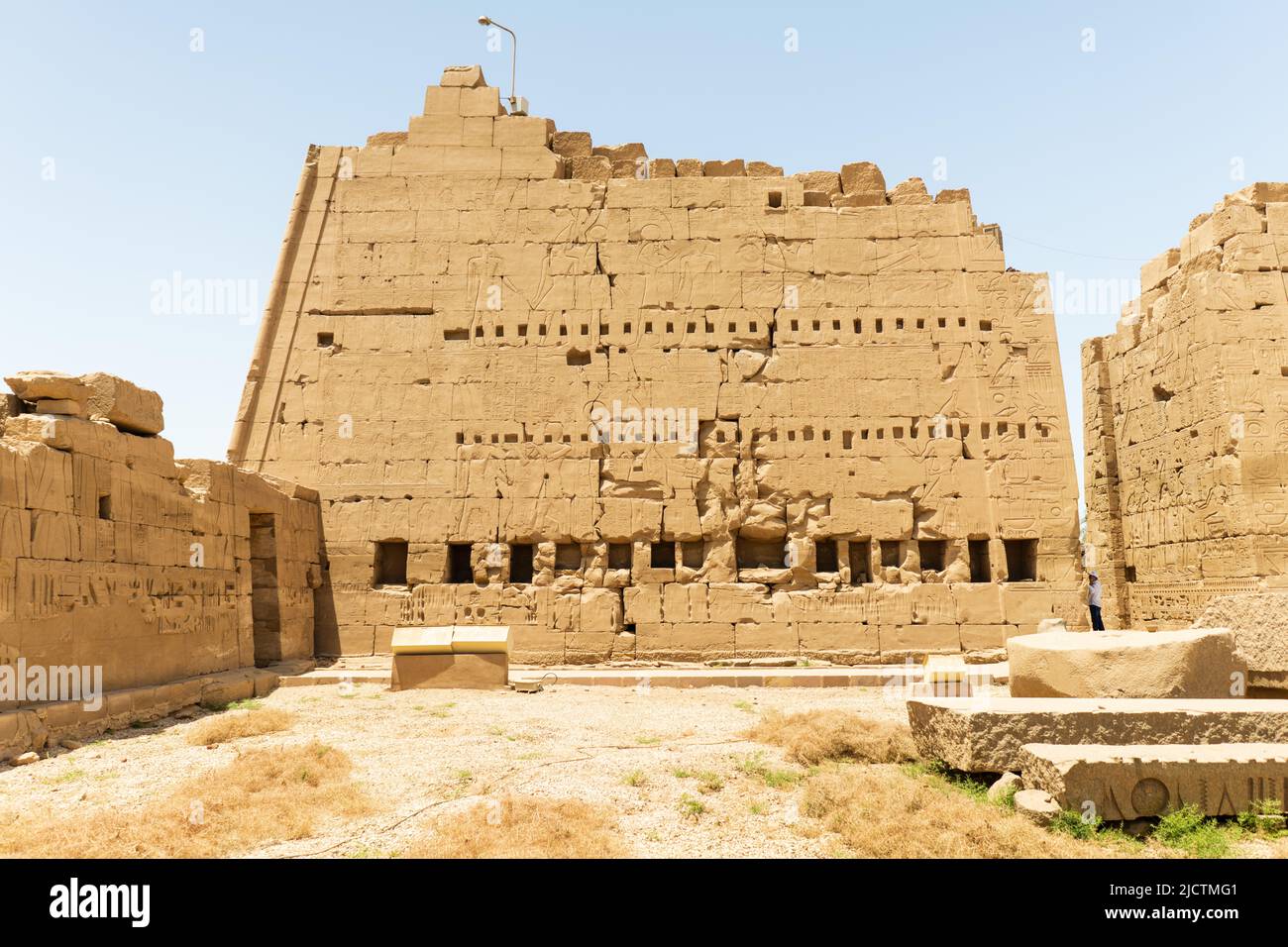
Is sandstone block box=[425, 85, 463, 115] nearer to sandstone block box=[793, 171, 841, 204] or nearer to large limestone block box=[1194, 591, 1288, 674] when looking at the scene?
sandstone block box=[793, 171, 841, 204]

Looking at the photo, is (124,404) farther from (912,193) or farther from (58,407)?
(912,193)

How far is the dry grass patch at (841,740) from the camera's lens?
6.52m

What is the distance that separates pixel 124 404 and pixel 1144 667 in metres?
9.32

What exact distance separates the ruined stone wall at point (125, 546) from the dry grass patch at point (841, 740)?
19.7 feet

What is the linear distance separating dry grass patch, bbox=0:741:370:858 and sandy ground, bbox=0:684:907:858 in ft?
0.56

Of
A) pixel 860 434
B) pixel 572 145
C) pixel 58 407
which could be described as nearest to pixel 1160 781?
pixel 860 434

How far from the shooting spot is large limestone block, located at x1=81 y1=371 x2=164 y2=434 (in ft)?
28.7

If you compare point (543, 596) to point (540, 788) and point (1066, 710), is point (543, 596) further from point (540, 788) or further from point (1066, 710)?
point (1066, 710)

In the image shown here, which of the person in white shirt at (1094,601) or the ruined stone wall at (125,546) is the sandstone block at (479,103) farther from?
the person in white shirt at (1094,601)

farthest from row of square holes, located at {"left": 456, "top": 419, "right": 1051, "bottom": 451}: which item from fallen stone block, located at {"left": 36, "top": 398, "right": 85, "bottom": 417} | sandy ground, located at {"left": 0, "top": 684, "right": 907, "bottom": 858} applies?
fallen stone block, located at {"left": 36, "top": 398, "right": 85, "bottom": 417}

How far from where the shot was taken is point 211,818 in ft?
16.9

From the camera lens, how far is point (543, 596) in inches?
507

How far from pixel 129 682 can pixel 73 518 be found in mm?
1700
